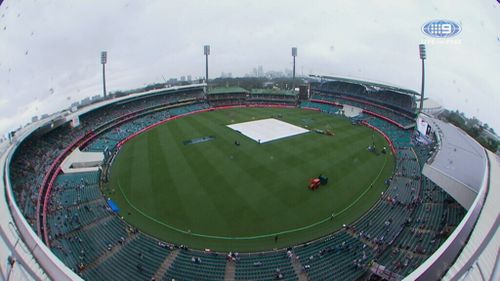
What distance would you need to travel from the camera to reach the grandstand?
22.1 feet

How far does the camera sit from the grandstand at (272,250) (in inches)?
265

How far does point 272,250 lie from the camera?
16172 mm

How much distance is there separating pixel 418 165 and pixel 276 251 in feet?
60.3

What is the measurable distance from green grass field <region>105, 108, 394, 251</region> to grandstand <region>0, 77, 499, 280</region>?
995mm

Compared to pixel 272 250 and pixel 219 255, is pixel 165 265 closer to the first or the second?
pixel 219 255

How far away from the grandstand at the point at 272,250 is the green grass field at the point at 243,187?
3.27ft

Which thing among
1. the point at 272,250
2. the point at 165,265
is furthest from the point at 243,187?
the point at 165,265

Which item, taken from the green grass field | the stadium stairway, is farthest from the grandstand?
the green grass field

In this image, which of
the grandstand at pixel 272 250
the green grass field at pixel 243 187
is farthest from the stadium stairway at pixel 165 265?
the green grass field at pixel 243 187

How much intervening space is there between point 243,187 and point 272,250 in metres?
7.41

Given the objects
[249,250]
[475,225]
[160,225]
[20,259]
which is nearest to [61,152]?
[160,225]

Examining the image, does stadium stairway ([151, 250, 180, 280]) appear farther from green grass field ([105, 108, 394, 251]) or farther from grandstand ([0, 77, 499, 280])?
green grass field ([105, 108, 394, 251])

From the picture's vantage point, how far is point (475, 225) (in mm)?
7484

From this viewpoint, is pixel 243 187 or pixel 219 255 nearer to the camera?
pixel 219 255
